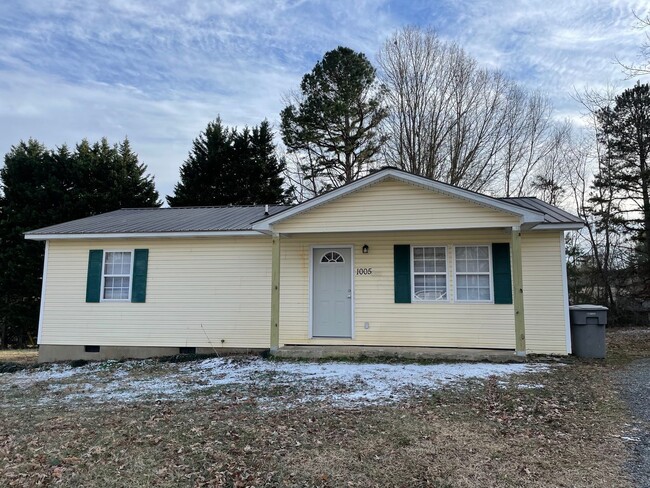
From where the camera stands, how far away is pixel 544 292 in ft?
28.3

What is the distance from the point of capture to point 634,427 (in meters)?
4.46

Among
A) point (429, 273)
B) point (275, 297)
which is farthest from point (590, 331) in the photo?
point (275, 297)

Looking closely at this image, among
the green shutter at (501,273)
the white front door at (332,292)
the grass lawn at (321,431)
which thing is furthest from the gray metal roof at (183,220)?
the grass lawn at (321,431)

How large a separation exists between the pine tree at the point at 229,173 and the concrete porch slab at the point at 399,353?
14.4 m

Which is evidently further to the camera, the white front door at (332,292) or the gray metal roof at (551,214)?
the white front door at (332,292)

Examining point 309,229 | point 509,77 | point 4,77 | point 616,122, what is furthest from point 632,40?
point 4,77

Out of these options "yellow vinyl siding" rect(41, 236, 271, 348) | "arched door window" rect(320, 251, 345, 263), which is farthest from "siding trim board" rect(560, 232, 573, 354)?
"yellow vinyl siding" rect(41, 236, 271, 348)

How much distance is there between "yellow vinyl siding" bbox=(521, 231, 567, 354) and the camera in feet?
28.0

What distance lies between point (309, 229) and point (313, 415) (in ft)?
14.9

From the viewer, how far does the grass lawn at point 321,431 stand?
11.5ft

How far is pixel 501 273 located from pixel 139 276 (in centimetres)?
829

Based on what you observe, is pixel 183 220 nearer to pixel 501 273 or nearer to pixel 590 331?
pixel 501 273

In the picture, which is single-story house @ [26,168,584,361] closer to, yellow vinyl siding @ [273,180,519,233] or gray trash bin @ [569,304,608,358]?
yellow vinyl siding @ [273,180,519,233]

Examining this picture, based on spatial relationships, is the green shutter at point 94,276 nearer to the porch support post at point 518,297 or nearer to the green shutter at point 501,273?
the green shutter at point 501,273
